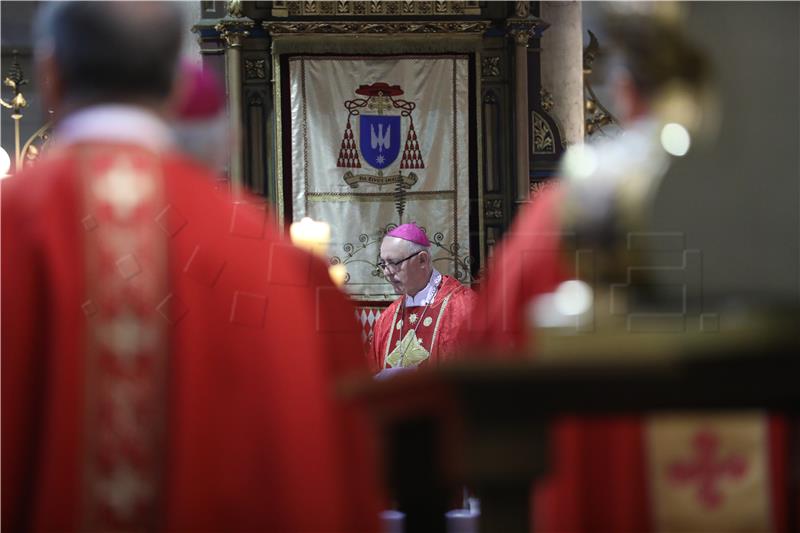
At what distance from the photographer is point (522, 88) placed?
11.4 metres

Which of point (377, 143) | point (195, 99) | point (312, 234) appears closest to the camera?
point (195, 99)

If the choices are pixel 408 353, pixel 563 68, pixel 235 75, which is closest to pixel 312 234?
pixel 408 353

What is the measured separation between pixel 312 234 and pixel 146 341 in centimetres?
679

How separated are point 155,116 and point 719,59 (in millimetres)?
1087

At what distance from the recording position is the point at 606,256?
241 cm

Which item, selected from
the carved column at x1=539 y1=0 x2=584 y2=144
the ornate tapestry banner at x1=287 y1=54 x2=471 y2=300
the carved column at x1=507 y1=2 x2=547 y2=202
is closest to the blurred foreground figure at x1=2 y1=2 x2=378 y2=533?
the ornate tapestry banner at x1=287 y1=54 x2=471 y2=300

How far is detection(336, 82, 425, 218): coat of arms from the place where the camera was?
36.7ft

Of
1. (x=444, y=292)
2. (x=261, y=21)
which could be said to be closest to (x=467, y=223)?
(x=261, y=21)

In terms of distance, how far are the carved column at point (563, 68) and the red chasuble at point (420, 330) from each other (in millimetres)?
4400

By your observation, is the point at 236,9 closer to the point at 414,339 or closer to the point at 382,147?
the point at 382,147

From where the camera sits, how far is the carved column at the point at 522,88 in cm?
1136

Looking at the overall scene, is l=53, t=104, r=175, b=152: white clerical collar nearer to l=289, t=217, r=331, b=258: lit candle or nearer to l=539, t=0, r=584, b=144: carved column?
l=289, t=217, r=331, b=258: lit candle

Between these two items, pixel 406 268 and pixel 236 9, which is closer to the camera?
pixel 406 268

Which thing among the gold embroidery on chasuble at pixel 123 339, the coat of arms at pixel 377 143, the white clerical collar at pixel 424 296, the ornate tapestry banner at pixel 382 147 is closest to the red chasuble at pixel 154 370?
the gold embroidery on chasuble at pixel 123 339
